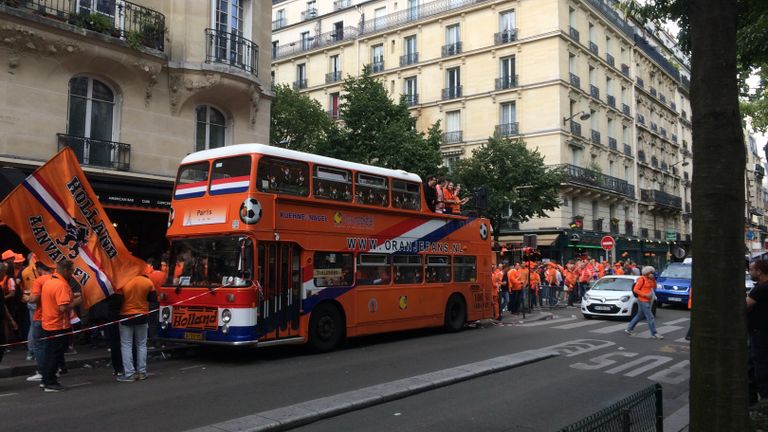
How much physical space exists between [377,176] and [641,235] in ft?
139

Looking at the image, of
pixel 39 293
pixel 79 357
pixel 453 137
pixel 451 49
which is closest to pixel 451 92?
pixel 451 49

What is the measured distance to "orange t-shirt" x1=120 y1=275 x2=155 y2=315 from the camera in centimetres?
922

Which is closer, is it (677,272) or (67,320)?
(67,320)

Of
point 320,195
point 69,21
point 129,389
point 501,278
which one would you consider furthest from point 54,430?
point 501,278

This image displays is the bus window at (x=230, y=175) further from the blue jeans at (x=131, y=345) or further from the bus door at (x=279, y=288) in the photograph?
the blue jeans at (x=131, y=345)

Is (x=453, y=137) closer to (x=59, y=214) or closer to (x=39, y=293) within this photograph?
(x=59, y=214)

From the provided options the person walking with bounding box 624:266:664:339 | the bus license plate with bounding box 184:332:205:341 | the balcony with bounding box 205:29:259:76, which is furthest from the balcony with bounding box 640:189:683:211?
the bus license plate with bounding box 184:332:205:341

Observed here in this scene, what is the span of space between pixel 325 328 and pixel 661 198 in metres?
48.2

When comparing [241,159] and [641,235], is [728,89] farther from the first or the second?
[641,235]

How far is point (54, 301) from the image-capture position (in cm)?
861

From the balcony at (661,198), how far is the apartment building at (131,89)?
4070 cm

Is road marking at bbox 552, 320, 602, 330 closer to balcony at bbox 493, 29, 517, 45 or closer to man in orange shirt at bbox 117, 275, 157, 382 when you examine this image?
man in orange shirt at bbox 117, 275, 157, 382

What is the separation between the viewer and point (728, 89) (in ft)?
11.9

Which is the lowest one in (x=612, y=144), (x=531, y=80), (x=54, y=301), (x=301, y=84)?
(x=54, y=301)
